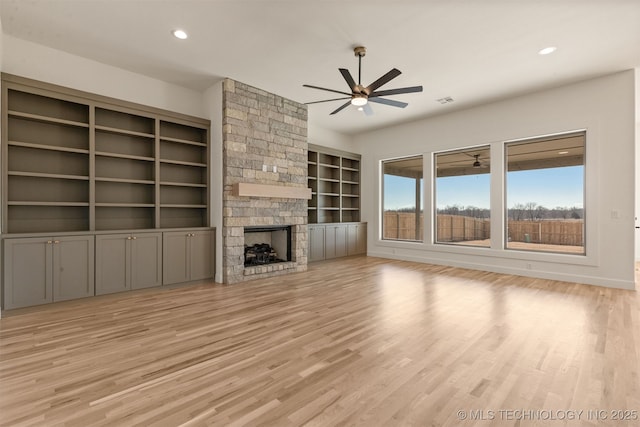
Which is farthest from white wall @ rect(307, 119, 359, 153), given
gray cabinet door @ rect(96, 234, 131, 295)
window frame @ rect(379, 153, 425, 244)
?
gray cabinet door @ rect(96, 234, 131, 295)

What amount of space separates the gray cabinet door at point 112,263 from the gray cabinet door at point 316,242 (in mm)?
3654

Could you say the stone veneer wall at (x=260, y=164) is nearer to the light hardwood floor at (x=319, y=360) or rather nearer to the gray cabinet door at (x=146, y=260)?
the gray cabinet door at (x=146, y=260)

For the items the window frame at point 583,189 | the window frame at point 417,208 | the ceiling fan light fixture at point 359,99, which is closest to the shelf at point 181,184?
the ceiling fan light fixture at point 359,99

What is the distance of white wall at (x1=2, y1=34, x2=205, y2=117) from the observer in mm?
3929

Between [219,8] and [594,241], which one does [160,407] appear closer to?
[219,8]

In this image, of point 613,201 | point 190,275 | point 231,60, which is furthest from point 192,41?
point 613,201

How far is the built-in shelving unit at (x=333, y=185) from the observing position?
7375mm

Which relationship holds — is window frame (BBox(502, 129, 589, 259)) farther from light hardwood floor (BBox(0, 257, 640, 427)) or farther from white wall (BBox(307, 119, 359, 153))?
white wall (BBox(307, 119, 359, 153))

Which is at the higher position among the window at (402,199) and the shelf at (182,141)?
the shelf at (182,141)

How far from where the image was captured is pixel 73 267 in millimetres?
3840

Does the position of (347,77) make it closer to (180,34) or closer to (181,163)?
(180,34)

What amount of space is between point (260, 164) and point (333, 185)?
3.02m

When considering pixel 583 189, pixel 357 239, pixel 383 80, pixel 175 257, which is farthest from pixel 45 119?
pixel 583 189

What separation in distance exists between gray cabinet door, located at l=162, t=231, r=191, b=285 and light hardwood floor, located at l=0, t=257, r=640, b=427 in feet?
1.52
